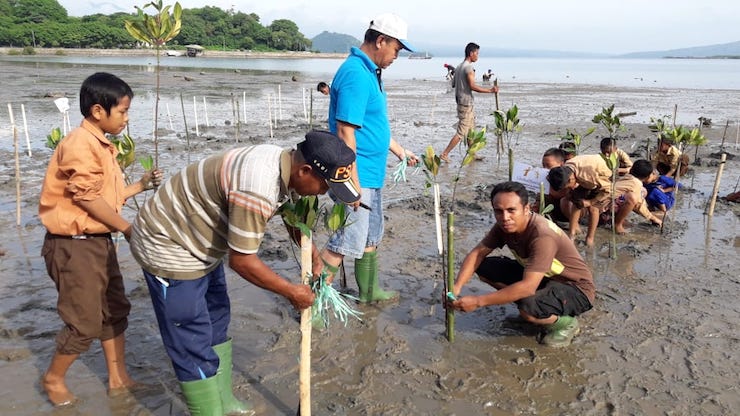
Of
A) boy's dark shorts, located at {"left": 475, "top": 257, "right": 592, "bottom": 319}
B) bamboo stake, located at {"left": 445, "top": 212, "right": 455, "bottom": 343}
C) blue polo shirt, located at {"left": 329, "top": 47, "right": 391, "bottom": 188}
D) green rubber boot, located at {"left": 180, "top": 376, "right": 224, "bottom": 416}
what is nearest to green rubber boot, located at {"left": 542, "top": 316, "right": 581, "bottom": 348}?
boy's dark shorts, located at {"left": 475, "top": 257, "right": 592, "bottom": 319}

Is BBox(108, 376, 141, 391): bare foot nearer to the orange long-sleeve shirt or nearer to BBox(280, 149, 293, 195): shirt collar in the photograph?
the orange long-sleeve shirt

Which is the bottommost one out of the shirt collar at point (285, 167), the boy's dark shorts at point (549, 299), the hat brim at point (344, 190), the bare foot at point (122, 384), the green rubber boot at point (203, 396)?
the bare foot at point (122, 384)

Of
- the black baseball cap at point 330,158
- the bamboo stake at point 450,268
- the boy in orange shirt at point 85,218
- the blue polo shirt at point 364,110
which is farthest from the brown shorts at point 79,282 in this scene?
the bamboo stake at point 450,268

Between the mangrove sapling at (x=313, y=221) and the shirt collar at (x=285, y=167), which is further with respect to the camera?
the mangrove sapling at (x=313, y=221)

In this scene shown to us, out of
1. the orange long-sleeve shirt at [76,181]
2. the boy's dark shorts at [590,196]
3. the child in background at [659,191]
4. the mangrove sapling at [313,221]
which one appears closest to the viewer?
the mangrove sapling at [313,221]

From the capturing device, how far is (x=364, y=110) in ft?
12.0

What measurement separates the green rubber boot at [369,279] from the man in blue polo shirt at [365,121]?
3.0 inches

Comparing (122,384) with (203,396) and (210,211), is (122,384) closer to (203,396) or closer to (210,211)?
(203,396)

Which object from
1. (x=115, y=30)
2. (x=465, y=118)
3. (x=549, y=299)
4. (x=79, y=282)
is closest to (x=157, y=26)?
(x=79, y=282)

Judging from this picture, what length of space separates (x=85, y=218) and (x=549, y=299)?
3.03m

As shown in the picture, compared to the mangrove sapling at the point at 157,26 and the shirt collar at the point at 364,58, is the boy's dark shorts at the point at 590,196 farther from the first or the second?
the mangrove sapling at the point at 157,26

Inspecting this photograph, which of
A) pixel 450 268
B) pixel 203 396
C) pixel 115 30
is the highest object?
pixel 115 30

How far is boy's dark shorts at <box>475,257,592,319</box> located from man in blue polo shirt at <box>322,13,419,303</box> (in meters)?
1.09

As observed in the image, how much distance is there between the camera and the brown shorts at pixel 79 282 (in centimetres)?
290
